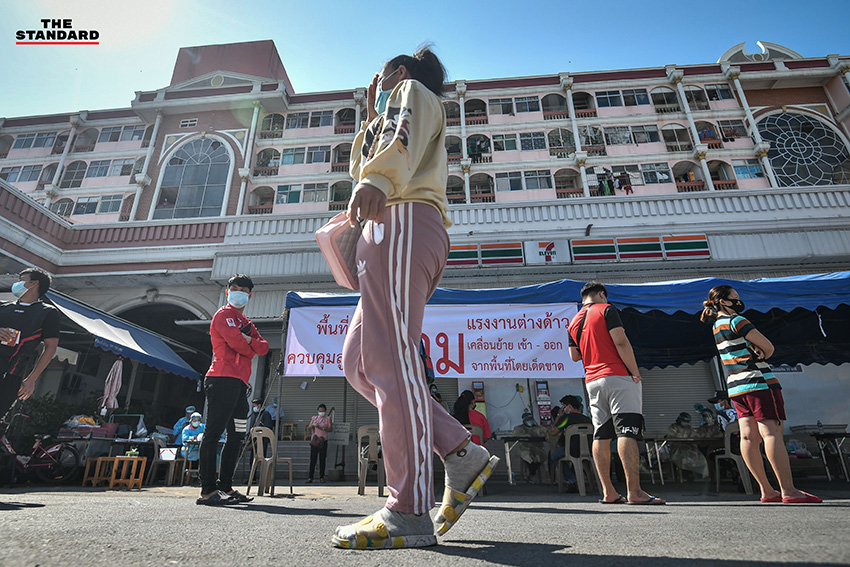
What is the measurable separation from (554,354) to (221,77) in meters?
25.6

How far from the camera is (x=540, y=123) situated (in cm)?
2358

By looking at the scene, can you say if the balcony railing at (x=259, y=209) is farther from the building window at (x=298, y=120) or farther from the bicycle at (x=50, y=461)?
the bicycle at (x=50, y=461)

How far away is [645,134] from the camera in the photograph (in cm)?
2317

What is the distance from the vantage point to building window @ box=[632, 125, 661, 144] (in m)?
23.0

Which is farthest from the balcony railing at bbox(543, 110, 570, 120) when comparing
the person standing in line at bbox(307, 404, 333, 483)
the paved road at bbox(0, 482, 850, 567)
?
the paved road at bbox(0, 482, 850, 567)

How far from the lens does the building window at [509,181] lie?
23094 millimetres

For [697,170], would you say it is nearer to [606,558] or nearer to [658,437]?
[658,437]

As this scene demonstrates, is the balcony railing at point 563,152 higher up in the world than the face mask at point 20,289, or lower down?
higher up

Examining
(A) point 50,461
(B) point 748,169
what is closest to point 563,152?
(B) point 748,169

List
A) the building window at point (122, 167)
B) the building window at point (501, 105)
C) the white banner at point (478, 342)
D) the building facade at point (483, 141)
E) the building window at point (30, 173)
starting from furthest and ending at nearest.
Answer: the building window at point (30, 173), the building window at point (501, 105), the building window at point (122, 167), the building facade at point (483, 141), the white banner at point (478, 342)

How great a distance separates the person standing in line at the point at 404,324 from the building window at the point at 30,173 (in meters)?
31.6

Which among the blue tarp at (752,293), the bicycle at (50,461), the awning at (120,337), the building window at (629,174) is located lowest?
the bicycle at (50,461)

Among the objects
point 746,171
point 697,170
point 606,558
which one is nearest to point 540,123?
point 697,170

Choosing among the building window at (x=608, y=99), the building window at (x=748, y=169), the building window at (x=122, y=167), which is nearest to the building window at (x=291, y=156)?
the building window at (x=122, y=167)
